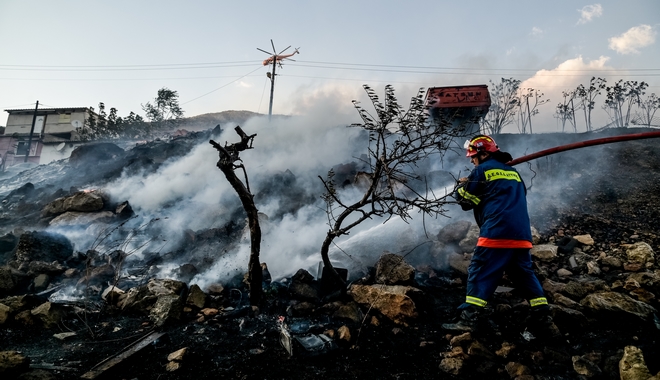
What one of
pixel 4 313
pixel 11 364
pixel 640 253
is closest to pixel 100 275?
pixel 4 313

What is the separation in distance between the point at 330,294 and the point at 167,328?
1924 mm

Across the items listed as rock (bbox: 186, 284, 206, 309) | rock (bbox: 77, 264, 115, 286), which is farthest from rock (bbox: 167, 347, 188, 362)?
rock (bbox: 77, 264, 115, 286)

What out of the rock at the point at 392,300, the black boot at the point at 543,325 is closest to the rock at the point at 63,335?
the rock at the point at 392,300

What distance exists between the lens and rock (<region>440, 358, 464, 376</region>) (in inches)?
90.2

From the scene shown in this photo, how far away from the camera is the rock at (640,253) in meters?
4.21

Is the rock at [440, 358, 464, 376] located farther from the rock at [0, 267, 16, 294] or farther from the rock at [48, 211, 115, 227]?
the rock at [48, 211, 115, 227]

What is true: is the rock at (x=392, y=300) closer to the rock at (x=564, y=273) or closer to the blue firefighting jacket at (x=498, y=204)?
the blue firefighting jacket at (x=498, y=204)

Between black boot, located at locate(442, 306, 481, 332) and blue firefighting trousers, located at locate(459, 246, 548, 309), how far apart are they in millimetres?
114

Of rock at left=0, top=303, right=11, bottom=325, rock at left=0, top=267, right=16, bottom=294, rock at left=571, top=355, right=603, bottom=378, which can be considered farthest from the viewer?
rock at left=0, top=267, right=16, bottom=294

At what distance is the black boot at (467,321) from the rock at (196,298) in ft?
9.50

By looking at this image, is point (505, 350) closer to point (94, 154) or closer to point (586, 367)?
point (586, 367)

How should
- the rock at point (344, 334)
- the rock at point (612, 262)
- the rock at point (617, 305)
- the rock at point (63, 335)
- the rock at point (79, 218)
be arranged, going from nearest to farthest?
the rock at point (344, 334), the rock at point (617, 305), the rock at point (63, 335), the rock at point (612, 262), the rock at point (79, 218)

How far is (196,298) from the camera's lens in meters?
3.68

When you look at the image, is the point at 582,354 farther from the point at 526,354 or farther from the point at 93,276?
the point at 93,276
